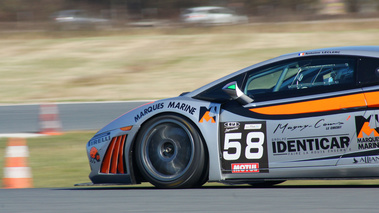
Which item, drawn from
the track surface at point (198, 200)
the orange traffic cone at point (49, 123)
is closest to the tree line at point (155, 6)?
the orange traffic cone at point (49, 123)

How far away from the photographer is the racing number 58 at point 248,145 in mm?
4828

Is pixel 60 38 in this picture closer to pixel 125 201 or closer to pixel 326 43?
pixel 326 43

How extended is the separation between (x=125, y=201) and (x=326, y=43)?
54.6 feet

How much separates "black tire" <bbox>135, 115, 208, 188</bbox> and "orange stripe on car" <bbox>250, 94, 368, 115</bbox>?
0.64 m

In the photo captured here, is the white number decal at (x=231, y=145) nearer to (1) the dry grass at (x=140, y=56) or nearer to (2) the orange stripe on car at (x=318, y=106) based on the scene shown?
(2) the orange stripe on car at (x=318, y=106)

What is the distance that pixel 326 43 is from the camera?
65.4ft

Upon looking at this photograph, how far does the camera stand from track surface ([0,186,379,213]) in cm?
403

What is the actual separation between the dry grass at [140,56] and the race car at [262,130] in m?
9.82

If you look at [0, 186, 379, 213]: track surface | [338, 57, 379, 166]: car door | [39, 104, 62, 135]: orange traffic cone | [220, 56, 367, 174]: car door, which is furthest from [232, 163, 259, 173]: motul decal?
[39, 104, 62, 135]: orange traffic cone

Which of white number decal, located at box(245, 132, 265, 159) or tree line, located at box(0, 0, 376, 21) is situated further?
tree line, located at box(0, 0, 376, 21)

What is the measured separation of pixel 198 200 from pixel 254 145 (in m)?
0.78

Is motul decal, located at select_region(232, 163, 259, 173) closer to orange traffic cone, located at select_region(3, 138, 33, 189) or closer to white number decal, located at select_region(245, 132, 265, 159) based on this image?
white number decal, located at select_region(245, 132, 265, 159)

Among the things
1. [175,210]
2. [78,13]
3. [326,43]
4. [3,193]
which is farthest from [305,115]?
[78,13]

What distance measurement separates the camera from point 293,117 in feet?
15.5
